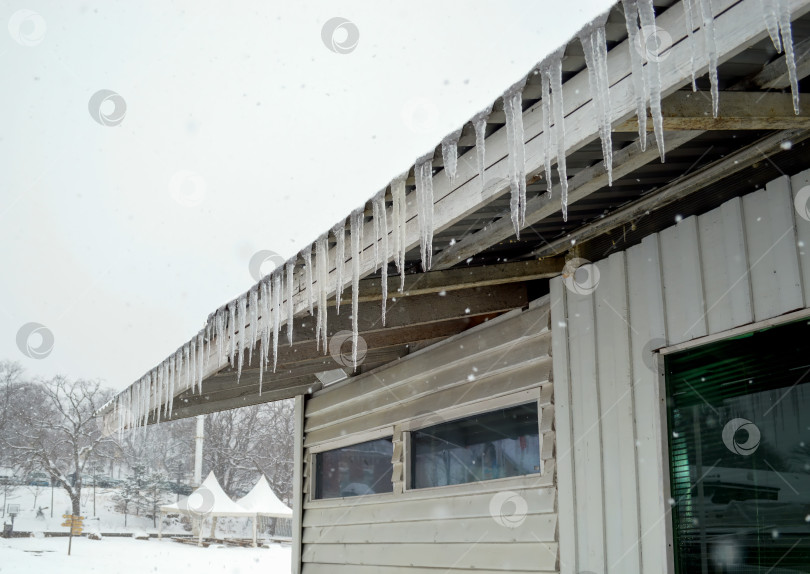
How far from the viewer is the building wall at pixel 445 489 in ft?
15.0

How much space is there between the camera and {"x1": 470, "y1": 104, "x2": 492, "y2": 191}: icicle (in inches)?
111

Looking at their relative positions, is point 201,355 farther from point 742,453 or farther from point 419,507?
point 742,453

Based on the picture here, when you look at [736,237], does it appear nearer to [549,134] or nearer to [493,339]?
[549,134]

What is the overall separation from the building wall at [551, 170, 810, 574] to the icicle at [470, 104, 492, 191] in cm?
120

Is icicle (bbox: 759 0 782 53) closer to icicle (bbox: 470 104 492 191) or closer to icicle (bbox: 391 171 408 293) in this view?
icicle (bbox: 470 104 492 191)

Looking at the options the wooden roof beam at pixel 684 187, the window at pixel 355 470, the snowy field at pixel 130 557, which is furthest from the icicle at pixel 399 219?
the snowy field at pixel 130 557

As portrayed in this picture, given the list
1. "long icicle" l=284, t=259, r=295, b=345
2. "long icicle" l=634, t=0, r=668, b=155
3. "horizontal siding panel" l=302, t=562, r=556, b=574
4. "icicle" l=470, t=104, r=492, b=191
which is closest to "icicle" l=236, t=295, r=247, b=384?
"long icicle" l=284, t=259, r=295, b=345

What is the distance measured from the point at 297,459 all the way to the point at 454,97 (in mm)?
119957

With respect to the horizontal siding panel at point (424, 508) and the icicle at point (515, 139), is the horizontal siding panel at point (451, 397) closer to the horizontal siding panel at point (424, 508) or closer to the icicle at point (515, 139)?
the horizontal siding panel at point (424, 508)

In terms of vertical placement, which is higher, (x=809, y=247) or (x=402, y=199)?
(x=402, y=199)

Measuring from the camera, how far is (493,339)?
16.8 feet

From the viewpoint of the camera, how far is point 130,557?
22.3 metres

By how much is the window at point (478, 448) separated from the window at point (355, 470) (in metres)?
0.40

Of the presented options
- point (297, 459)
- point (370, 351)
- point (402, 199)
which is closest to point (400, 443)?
point (370, 351)
